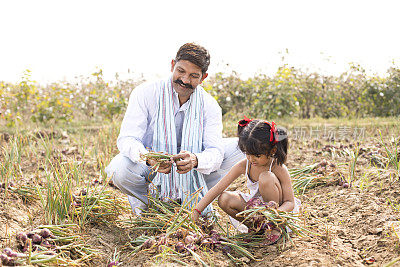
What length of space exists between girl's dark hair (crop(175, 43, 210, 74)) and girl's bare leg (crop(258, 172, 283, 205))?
0.92m

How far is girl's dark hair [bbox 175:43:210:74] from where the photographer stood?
8.63ft

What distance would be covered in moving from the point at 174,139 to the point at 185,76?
0.46 m

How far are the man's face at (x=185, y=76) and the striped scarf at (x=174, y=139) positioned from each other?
0.11 meters

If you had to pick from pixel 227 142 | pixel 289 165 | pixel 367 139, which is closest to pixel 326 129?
pixel 367 139

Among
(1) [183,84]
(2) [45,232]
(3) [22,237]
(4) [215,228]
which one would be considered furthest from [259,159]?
(3) [22,237]

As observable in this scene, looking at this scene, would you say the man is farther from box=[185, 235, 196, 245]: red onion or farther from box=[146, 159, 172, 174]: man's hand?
box=[185, 235, 196, 245]: red onion

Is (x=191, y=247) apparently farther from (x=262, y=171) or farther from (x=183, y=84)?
(x=183, y=84)

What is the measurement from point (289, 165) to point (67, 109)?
3617mm

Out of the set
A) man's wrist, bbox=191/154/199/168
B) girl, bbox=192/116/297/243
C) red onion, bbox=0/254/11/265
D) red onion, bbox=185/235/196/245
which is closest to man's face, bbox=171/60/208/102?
man's wrist, bbox=191/154/199/168

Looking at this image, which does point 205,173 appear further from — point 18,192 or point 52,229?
point 18,192

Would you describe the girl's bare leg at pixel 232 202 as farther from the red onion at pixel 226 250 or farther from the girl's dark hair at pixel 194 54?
the girl's dark hair at pixel 194 54

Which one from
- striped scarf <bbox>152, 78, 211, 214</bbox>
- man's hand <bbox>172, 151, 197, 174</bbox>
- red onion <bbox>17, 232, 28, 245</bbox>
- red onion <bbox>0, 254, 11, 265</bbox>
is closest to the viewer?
red onion <bbox>0, 254, 11, 265</bbox>

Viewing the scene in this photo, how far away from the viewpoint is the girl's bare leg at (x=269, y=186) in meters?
2.18

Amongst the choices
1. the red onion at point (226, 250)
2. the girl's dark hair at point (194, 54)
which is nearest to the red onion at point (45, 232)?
the red onion at point (226, 250)
